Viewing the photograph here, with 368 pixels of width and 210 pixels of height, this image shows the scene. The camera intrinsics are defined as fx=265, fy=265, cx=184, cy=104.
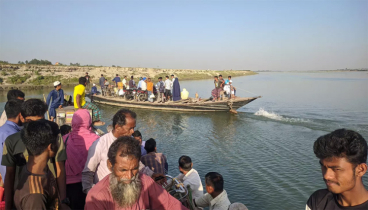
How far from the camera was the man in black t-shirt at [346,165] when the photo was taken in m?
1.75

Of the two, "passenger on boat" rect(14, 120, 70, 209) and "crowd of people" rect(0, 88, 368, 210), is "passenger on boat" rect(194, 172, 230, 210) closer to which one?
"crowd of people" rect(0, 88, 368, 210)

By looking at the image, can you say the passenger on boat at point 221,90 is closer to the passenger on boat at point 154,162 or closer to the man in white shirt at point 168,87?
the man in white shirt at point 168,87

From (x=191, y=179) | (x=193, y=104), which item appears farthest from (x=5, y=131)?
(x=193, y=104)

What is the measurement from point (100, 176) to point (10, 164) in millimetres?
883

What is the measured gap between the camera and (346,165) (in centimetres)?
178

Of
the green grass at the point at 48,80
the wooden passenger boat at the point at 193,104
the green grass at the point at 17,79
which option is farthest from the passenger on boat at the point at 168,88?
the green grass at the point at 17,79

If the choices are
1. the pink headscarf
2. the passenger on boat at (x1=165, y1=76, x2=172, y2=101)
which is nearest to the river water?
the passenger on boat at (x1=165, y1=76, x2=172, y2=101)

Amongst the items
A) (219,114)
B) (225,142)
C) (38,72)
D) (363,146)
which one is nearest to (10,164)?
(363,146)

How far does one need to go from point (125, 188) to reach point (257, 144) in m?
9.00

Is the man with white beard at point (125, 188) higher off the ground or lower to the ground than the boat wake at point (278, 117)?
higher

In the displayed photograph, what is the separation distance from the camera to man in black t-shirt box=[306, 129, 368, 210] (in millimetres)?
1754

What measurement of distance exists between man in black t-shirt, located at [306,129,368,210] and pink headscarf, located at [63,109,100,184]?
287 cm

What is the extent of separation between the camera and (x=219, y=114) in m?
16.0

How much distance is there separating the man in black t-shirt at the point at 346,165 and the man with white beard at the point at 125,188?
4.09 ft
